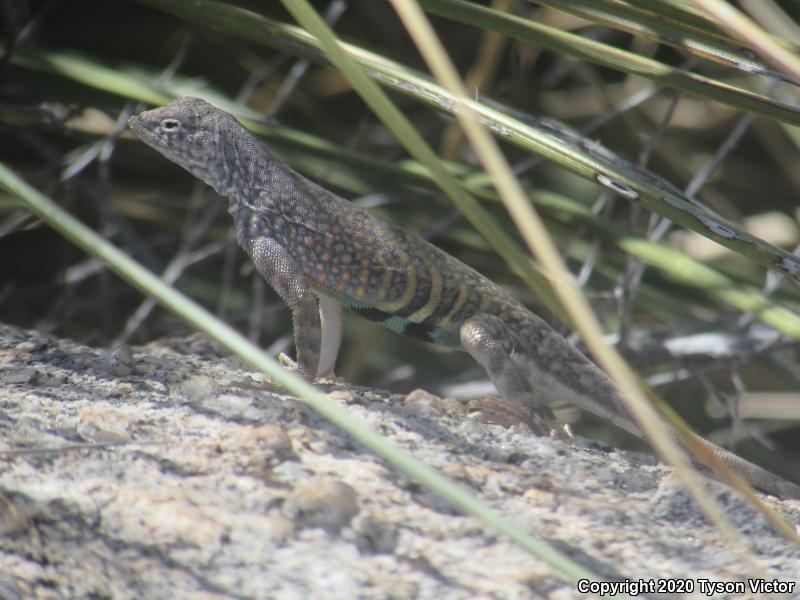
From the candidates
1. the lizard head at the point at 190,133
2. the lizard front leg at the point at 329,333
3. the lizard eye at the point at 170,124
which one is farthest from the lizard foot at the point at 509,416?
the lizard eye at the point at 170,124

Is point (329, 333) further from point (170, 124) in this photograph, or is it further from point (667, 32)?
point (667, 32)

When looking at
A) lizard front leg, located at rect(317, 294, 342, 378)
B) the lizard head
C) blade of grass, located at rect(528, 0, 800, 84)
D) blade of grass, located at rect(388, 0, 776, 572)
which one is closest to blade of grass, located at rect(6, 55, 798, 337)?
the lizard head

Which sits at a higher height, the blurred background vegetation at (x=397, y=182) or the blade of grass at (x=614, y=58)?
the blade of grass at (x=614, y=58)

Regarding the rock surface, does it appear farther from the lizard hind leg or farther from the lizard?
the lizard

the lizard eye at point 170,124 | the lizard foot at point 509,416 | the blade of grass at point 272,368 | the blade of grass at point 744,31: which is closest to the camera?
the blade of grass at point 272,368

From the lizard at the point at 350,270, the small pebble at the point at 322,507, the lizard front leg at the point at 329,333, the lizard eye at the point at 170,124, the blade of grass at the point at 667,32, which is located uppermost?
the blade of grass at the point at 667,32

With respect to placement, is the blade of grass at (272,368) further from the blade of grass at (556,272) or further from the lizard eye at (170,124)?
the lizard eye at (170,124)

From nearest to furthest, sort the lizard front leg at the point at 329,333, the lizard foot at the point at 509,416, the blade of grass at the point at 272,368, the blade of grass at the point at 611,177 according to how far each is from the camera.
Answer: the blade of grass at the point at 272,368, the blade of grass at the point at 611,177, the lizard foot at the point at 509,416, the lizard front leg at the point at 329,333
